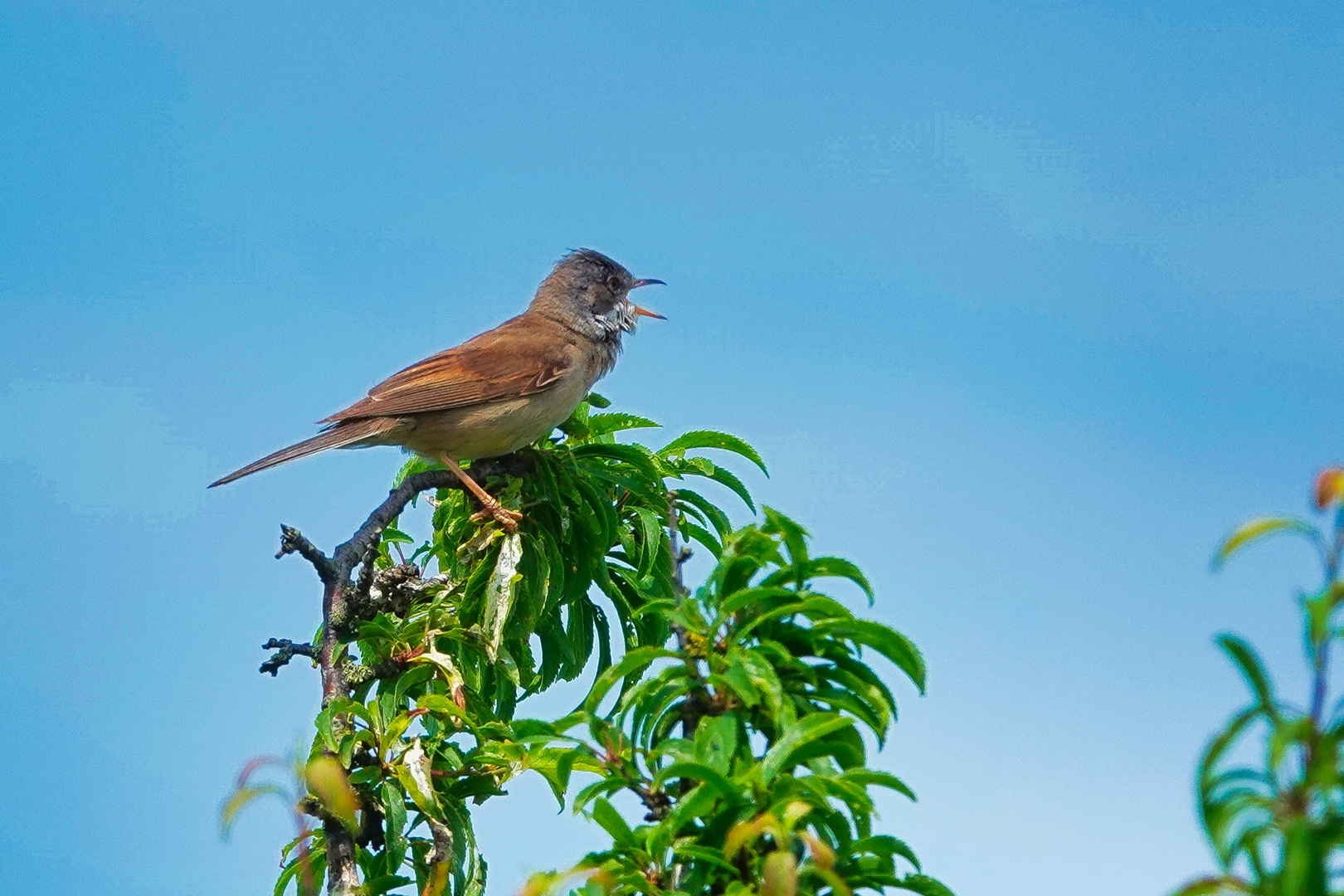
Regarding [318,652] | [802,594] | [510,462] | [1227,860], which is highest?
[510,462]

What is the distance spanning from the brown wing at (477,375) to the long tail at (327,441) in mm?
55

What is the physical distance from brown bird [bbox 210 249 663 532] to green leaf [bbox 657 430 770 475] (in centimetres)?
189

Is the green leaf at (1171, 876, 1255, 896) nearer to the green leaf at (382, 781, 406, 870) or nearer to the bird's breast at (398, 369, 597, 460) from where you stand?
the green leaf at (382, 781, 406, 870)

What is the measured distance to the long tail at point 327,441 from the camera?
698 centimetres

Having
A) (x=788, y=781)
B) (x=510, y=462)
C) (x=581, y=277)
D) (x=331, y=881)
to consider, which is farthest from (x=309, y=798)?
(x=581, y=277)

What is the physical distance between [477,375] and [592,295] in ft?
5.83

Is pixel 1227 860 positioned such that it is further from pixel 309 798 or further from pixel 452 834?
pixel 452 834

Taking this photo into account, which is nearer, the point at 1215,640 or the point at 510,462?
the point at 1215,640

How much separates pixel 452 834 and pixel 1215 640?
358cm

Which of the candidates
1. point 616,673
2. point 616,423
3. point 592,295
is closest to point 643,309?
point 592,295

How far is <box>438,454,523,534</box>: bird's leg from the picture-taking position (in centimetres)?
555

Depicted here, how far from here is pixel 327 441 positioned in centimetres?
750

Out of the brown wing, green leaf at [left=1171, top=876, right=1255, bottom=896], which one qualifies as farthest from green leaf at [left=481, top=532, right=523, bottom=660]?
green leaf at [left=1171, top=876, right=1255, bottom=896]

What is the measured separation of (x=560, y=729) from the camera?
315 cm
